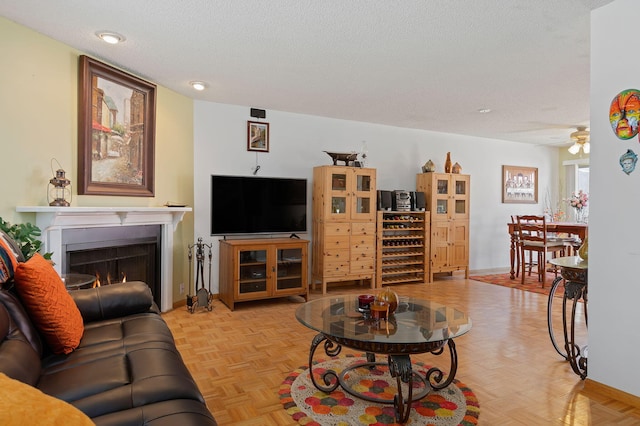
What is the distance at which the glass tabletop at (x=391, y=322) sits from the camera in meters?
1.98

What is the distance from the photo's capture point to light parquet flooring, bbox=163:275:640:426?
2068 millimetres

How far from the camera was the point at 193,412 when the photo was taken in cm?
123

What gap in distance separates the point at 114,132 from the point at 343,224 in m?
2.76

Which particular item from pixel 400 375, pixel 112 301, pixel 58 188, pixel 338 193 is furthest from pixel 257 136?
pixel 400 375

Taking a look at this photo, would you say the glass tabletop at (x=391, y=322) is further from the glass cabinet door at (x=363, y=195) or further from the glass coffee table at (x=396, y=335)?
the glass cabinet door at (x=363, y=195)

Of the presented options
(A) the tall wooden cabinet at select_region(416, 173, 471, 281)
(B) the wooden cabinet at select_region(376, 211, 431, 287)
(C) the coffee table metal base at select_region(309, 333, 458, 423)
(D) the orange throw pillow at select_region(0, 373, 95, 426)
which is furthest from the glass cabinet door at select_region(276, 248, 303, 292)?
(D) the orange throw pillow at select_region(0, 373, 95, 426)

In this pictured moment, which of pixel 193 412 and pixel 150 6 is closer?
pixel 193 412

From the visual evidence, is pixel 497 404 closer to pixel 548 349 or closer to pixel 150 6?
pixel 548 349

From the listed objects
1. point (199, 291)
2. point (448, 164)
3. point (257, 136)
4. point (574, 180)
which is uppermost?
point (257, 136)

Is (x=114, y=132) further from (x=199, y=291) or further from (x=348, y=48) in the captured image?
(x=348, y=48)

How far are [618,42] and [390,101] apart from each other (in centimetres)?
242

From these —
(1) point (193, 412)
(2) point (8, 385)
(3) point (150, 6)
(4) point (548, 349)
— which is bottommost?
(4) point (548, 349)

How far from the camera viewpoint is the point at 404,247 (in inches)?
227

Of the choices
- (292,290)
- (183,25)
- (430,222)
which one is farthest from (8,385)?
(430,222)
